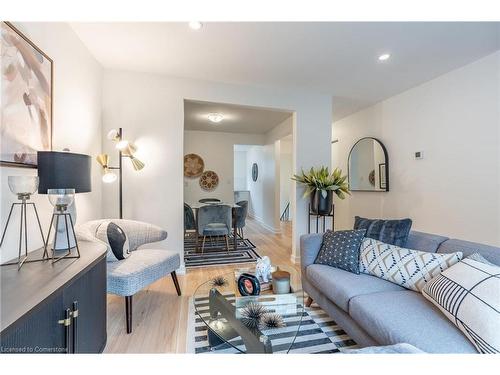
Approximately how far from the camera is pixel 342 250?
191 centimetres

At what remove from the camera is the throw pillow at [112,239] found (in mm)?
1920

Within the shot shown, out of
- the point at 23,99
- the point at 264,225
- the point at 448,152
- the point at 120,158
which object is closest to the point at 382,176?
the point at 448,152

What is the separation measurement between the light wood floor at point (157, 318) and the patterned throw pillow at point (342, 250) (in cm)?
31

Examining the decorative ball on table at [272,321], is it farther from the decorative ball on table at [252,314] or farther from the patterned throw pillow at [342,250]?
the patterned throw pillow at [342,250]

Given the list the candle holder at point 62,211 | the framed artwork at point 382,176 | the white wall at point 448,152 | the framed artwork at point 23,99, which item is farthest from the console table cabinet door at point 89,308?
the framed artwork at point 382,176

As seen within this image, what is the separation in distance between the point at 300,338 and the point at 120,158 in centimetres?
255

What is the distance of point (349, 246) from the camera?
1900 millimetres

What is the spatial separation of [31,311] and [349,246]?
1.91 metres

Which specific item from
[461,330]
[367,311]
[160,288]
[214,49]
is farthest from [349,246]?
[214,49]

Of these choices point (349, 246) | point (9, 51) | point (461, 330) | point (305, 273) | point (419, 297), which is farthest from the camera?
point (305, 273)

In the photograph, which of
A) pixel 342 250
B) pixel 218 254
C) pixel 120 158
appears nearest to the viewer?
pixel 342 250

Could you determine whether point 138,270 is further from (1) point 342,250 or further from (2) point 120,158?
(1) point 342,250

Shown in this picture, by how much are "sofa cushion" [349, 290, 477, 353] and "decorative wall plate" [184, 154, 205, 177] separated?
5.05 m

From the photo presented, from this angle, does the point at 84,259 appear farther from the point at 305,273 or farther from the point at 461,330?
the point at 461,330
